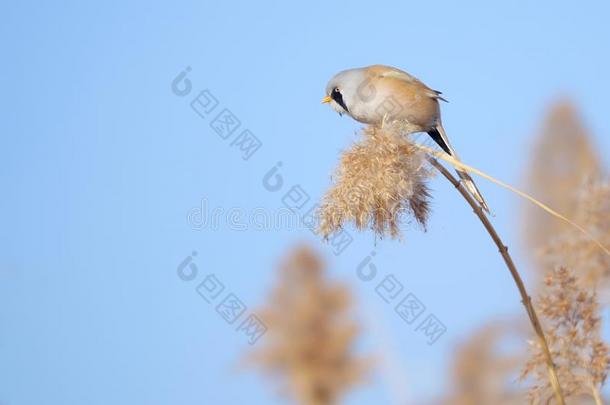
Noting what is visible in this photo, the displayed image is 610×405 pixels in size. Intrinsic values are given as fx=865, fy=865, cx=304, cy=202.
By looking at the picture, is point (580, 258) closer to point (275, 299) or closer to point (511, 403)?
point (511, 403)

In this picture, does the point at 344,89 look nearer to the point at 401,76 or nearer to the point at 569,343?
the point at 401,76

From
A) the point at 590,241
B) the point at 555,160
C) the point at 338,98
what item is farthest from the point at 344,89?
the point at 555,160

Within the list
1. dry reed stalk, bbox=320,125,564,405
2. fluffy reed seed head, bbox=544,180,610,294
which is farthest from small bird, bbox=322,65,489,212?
fluffy reed seed head, bbox=544,180,610,294

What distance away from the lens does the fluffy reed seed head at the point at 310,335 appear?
35.1ft

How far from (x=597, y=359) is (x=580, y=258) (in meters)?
1.62

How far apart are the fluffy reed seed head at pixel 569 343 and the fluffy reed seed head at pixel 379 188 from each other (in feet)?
1.97

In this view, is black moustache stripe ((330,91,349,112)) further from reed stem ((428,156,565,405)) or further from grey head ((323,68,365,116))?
reed stem ((428,156,565,405))

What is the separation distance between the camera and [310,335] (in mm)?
11328

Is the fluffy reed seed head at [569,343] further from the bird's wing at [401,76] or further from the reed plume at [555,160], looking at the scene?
the reed plume at [555,160]

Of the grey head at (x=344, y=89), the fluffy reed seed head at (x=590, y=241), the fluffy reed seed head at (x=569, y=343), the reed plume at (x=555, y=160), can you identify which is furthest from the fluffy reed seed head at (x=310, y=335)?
the reed plume at (x=555, y=160)

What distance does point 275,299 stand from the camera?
11.5 m

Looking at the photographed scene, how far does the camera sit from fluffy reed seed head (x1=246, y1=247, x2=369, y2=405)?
35.1ft

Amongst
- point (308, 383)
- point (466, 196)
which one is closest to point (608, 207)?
point (466, 196)

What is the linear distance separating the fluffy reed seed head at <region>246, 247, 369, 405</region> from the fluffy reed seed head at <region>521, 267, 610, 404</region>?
7.08 meters
